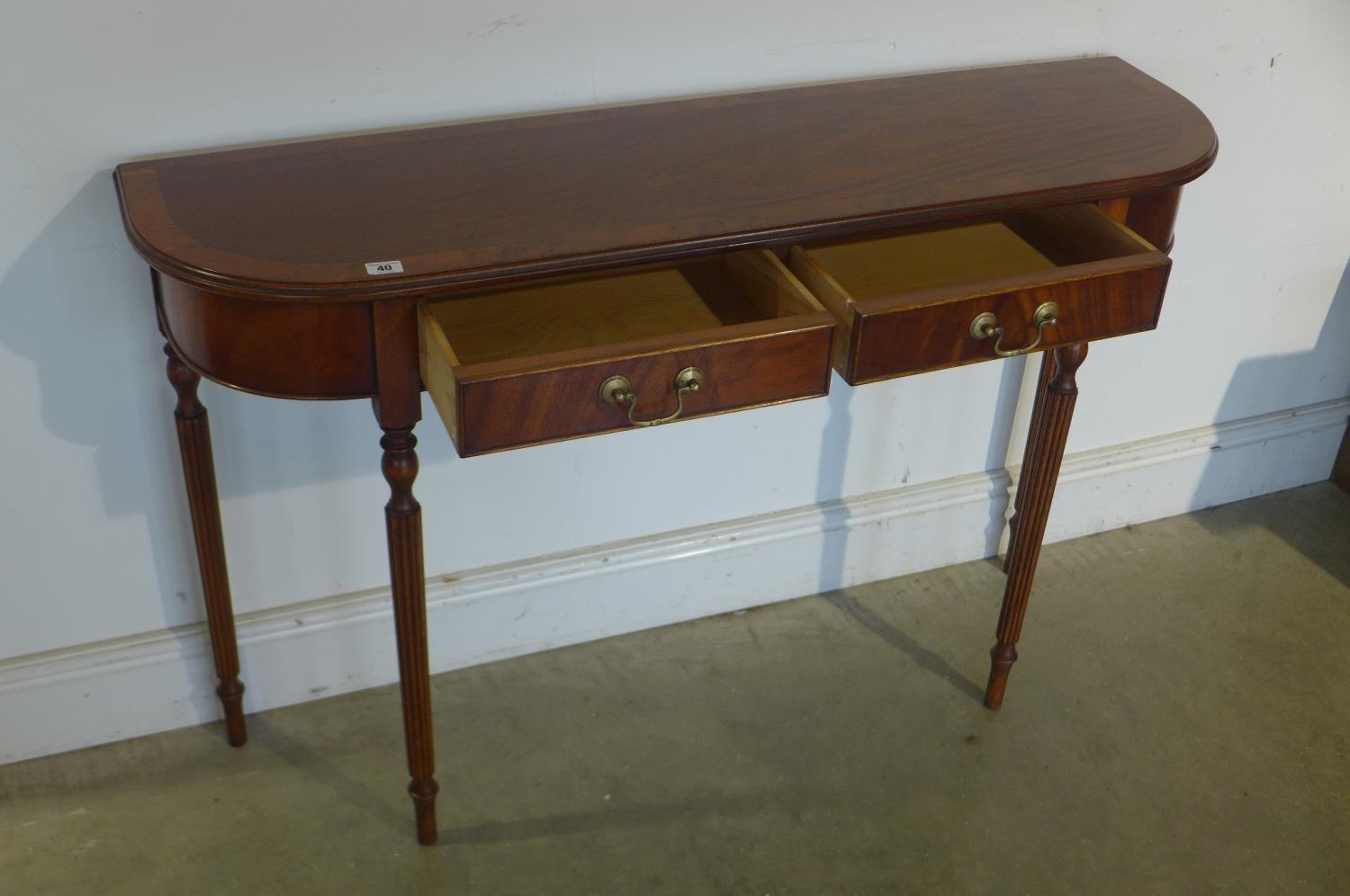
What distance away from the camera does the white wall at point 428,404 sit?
1.60 metres

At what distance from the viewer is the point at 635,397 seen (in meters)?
1.36

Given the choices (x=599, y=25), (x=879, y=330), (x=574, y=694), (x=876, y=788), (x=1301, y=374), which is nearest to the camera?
(x=879, y=330)

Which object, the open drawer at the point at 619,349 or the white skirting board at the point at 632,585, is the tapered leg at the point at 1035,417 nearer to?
A: the white skirting board at the point at 632,585

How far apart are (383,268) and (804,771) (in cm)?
104

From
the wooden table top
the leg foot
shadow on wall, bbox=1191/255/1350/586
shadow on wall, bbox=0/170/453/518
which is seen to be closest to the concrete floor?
the leg foot

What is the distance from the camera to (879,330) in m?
1.43

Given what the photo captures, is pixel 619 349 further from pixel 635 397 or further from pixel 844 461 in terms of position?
pixel 844 461

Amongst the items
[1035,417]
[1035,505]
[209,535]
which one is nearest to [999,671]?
[1035,505]

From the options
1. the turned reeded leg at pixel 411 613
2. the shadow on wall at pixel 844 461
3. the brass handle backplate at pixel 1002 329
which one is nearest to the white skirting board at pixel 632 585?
the shadow on wall at pixel 844 461

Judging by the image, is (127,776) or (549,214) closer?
(549,214)

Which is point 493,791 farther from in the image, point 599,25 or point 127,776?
point 599,25

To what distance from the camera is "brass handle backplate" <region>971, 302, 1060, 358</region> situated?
149 centimetres

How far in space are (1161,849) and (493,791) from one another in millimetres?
947

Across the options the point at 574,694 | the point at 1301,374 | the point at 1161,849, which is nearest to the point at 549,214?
the point at 574,694
